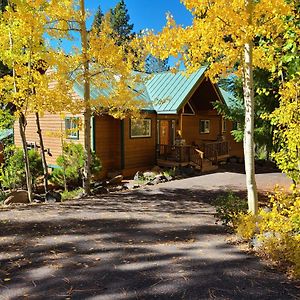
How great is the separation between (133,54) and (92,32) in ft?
5.03

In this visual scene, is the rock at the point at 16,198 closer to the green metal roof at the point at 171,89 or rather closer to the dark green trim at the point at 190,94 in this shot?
the green metal roof at the point at 171,89

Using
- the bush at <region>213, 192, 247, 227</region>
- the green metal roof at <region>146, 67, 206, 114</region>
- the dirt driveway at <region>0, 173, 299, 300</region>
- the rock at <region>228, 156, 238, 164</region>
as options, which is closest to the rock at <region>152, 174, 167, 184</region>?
the green metal roof at <region>146, 67, 206, 114</region>

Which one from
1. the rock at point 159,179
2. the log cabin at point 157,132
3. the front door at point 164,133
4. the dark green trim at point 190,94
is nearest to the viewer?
the rock at point 159,179

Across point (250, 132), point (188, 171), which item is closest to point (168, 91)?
point (188, 171)

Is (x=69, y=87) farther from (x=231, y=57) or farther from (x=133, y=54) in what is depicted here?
(x=231, y=57)

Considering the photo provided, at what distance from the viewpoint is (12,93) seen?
1068 centimetres

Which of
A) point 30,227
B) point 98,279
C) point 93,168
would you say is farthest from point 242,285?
point 93,168

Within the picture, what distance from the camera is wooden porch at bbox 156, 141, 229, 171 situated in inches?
746

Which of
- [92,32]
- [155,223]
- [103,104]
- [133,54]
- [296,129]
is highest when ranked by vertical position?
[92,32]

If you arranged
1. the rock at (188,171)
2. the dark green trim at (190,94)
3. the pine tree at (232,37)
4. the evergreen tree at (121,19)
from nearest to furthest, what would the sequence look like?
the pine tree at (232,37), the rock at (188,171), the dark green trim at (190,94), the evergreen tree at (121,19)

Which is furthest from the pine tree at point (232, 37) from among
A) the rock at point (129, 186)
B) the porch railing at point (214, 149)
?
the porch railing at point (214, 149)

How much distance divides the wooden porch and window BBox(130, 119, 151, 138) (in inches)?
50.7

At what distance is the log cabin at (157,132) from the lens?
18.1 meters

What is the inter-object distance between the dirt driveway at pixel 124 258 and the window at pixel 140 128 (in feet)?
31.5
